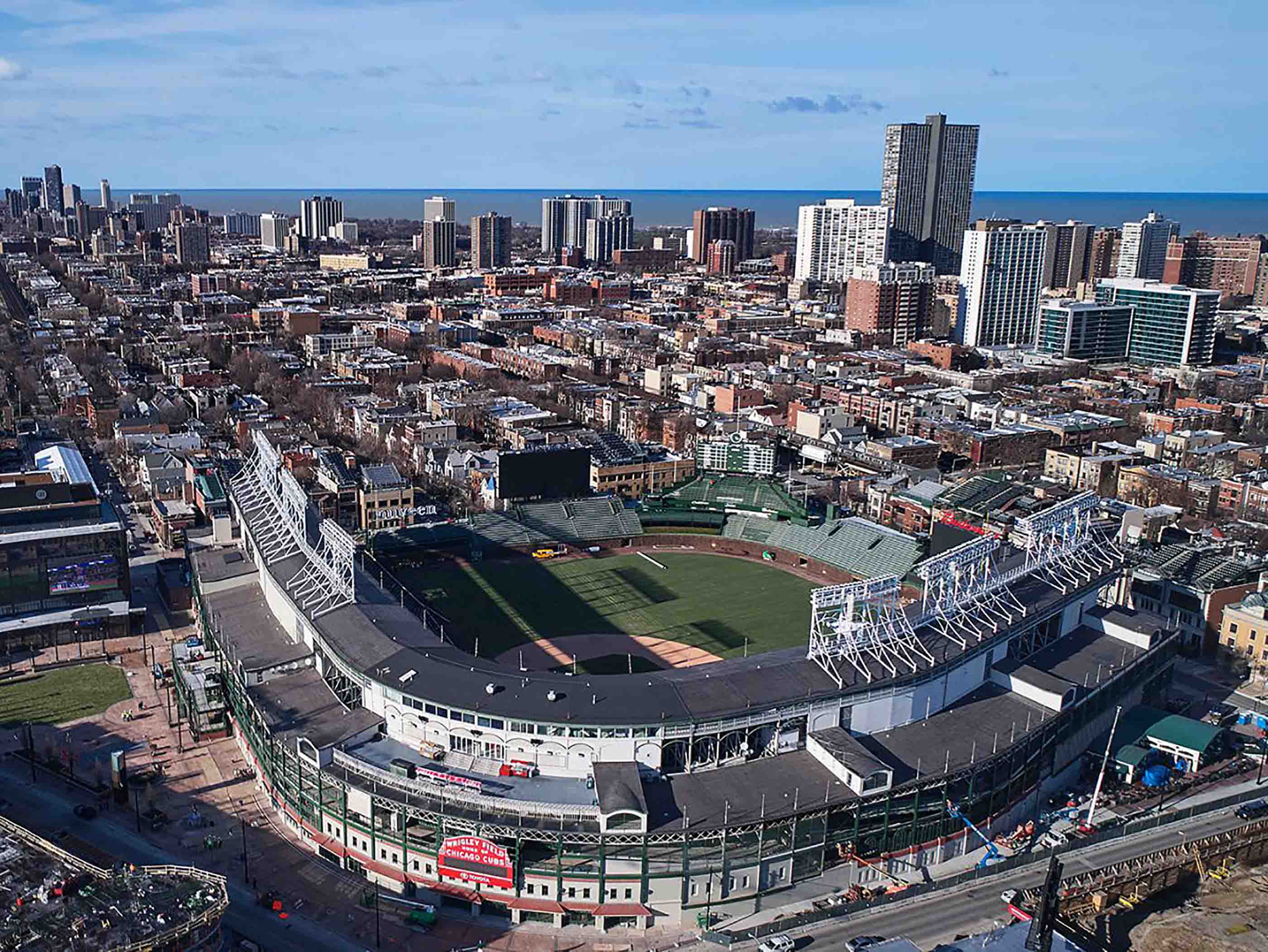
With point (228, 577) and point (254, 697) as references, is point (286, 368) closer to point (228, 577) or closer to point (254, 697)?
point (228, 577)

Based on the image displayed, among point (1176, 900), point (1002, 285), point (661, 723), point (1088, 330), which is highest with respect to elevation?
point (1002, 285)

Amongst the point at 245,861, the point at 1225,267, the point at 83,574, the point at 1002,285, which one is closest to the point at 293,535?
the point at 83,574

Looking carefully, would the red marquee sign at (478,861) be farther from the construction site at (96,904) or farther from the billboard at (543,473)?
the billboard at (543,473)

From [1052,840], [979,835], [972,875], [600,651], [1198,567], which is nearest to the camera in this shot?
[972,875]

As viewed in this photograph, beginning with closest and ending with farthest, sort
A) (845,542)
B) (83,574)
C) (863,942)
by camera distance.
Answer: (863,942), (83,574), (845,542)

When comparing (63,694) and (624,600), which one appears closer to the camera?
(63,694)

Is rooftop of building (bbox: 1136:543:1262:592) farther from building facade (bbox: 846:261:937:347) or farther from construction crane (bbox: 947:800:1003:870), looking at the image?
building facade (bbox: 846:261:937:347)

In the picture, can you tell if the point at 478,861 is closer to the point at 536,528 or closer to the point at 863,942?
the point at 863,942

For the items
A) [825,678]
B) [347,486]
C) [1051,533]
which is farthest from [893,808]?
[347,486]

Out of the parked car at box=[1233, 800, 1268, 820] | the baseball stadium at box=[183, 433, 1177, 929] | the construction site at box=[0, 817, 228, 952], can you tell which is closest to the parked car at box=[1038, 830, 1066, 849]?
the baseball stadium at box=[183, 433, 1177, 929]
